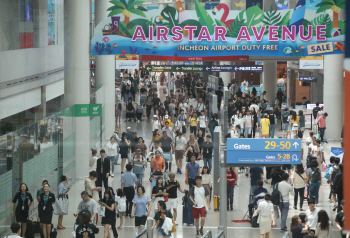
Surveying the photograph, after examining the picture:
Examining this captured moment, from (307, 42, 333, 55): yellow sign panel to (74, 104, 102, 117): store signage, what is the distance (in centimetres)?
704

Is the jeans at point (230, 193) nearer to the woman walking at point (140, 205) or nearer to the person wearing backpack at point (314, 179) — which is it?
the person wearing backpack at point (314, 179)

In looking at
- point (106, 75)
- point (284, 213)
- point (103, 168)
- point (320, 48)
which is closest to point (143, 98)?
point (106, 75)

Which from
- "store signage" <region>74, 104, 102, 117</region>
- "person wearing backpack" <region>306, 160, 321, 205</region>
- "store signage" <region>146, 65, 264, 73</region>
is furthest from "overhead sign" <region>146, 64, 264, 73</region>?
"person wearing backpack" <region>306, 160, 321, 205</region>

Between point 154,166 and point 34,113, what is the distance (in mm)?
10899

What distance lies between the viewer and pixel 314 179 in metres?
14.1

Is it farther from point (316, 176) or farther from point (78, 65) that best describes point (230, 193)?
point (78, 65)

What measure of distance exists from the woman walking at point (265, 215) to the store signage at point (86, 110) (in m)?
8.22

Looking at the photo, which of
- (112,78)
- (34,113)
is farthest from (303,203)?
(34,113)

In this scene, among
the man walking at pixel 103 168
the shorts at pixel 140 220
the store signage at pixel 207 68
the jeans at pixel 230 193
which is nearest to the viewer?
the shorts at pixel 140 220

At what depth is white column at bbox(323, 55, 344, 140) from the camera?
80.9ft

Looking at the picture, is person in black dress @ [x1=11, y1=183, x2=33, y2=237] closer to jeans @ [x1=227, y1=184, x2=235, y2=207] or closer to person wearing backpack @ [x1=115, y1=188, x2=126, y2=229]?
person wearing backpack @ [x1=115, y1=188, x2=126, y2=229]

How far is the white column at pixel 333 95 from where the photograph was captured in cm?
2467

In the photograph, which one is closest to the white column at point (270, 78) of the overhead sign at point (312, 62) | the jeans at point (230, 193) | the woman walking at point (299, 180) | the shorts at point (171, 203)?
the overhead sign at point (312, 62)

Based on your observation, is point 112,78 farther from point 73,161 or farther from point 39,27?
point 73,161
